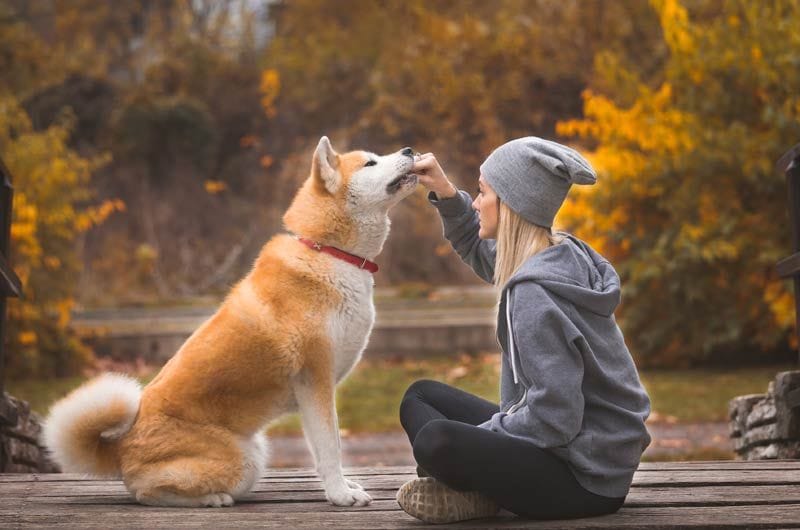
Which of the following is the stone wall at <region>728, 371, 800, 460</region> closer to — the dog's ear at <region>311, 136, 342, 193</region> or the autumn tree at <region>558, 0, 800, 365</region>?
the dog's ear at <region>311, 136, 342, 193</region>

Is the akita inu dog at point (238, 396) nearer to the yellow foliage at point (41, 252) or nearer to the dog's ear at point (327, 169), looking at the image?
the dog's ear at point (327, 169)

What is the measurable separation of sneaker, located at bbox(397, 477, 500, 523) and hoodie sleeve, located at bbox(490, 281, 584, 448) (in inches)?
8.8

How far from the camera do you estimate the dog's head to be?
8.41ft

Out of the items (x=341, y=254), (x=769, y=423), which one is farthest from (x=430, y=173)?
(x=769, y=423)

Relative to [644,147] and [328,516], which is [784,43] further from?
[328,516]

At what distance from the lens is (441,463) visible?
6.66 ft

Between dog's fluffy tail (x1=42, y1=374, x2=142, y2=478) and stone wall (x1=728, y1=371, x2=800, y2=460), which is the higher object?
dog's fluffy tail (x1=42, y1=374, x2=142, y2=478)

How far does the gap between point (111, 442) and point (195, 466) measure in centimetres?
27

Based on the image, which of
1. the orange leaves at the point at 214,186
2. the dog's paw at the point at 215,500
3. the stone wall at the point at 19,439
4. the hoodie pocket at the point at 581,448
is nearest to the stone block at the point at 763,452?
the hoodie pocket at the point at 581,448

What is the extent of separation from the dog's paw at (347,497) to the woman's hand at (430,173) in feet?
2.93

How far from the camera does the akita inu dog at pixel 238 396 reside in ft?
7.83

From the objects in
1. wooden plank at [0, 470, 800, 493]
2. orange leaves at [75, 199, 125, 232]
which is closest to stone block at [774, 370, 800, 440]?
wooden plank at [0, 470, 800, 493]

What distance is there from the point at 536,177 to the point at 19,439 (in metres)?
2.55

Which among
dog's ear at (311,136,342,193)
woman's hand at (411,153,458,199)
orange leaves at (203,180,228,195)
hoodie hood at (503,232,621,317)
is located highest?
orange leaves at (203,180,228,195)
